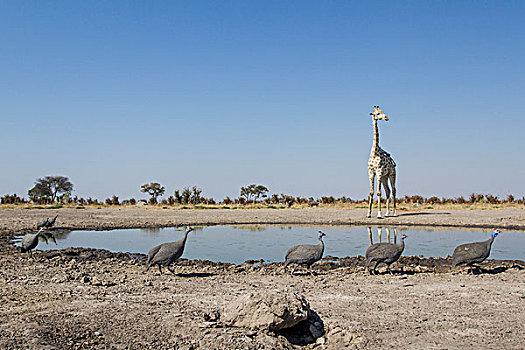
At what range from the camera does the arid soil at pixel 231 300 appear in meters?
6.02

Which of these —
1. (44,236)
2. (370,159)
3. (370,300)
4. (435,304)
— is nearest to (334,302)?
(370,300)

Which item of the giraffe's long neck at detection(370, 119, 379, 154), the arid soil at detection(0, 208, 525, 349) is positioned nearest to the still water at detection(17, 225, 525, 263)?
the arid soil at detection(0, 208, 525, 349)

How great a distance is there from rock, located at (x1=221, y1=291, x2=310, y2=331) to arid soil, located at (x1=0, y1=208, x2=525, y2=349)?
0.14m

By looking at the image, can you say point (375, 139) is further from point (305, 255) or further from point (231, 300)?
point (231, 300)

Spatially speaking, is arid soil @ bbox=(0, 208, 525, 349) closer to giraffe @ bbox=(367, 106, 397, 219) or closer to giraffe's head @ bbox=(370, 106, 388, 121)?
giraffe @ bbox=(367, 106, 397, 219)

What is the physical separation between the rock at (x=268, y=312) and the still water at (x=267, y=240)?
7865 mm

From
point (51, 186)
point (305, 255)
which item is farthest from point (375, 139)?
point (51, 186)

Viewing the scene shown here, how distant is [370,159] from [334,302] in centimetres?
2054

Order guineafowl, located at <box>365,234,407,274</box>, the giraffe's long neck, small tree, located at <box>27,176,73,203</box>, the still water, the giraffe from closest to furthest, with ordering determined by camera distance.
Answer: guineafowl, located at <box>365,234,407,274</box> < the still water < the giraffe < the giraffe's long neck < small tree, located at <box>27,176,73,203</box>

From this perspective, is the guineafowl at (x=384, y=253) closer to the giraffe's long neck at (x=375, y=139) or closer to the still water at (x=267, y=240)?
the still water at (x=267, y=240)

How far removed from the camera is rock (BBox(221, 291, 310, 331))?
6062mm

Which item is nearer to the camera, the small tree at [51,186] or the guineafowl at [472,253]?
the guineafowl at [472,253]

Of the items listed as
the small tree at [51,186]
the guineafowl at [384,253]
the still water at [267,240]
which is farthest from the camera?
the small tree at [51,186]

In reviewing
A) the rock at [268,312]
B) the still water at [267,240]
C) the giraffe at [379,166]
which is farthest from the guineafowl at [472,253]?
the giraffe at [379,166]
